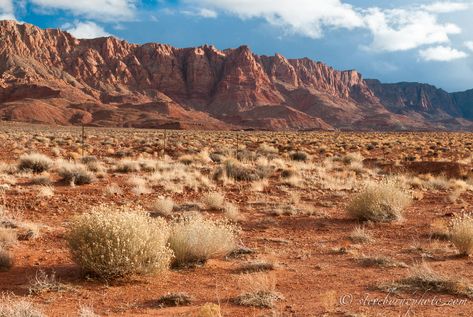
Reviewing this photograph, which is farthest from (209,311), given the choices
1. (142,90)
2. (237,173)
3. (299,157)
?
(142,90)

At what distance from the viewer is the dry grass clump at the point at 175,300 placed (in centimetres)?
592

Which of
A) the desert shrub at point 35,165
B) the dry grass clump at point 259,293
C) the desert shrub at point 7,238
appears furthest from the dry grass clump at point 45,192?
the dry grass clump at point 259,293

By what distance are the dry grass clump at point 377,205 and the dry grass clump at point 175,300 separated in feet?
21.6

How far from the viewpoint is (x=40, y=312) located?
519 cm

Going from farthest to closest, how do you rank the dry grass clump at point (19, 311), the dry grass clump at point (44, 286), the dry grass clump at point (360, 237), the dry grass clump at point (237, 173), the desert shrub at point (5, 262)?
1. the dry grass clump at point (237, 173)
2. the dry grass clump at point (360, 237)
3. the desert shrub at point (5, 262)
4. the dry grass clump at point (44, 286)
5. the dry grass clump at point (19, 311)

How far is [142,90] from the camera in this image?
170 m

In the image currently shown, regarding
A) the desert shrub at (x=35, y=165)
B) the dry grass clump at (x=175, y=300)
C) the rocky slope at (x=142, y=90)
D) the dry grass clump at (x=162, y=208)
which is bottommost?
the dry grass clump at (x=175, y=300)

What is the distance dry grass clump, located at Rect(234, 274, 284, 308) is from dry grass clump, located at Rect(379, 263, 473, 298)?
1527 mm

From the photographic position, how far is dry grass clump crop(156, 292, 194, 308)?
5.92 m

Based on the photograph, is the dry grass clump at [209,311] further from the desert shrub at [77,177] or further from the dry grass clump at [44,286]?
the desert shrub at [77,177]

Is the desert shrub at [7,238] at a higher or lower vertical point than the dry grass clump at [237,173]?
lower

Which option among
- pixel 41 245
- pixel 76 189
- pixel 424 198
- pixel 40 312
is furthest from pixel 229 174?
pixel 40 312

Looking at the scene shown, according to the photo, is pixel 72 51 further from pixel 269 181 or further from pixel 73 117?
pixel 269 181

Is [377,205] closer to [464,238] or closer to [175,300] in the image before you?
[464,238]
